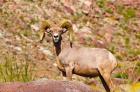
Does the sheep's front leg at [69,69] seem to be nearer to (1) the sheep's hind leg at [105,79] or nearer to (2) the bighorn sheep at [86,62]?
(2) the bighorn sheep at [86,62]

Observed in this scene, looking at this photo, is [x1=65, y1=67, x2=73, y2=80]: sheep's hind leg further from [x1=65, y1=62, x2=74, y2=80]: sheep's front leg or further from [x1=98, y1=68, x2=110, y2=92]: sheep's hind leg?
[x1=98, y1=68, x2=110, y2=92]: sheep's hind leg

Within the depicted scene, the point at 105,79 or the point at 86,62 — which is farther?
the point at 105,79

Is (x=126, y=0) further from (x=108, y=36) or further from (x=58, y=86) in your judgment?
(x=58, y=86)

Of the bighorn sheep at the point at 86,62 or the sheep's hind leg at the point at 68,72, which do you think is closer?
the sheep's hind leg at the point at 68,72

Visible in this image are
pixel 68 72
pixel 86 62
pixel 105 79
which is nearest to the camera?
pixel 68 72

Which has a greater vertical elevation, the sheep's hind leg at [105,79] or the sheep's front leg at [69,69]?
the sheep's front leg at [69,69]

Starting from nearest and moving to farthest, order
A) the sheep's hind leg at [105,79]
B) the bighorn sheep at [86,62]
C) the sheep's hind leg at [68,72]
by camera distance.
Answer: the sheep's hind leg at [68,72] → the bighorn sheep at [86,62] → the sheep's hind leg at [105,79]

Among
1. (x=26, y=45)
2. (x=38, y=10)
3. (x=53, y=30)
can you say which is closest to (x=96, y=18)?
(x=38, y=10)

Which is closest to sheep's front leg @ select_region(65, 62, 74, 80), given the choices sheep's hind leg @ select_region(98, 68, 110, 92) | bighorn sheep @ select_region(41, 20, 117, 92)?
bighorn sheep @ select_region(41, 20, 117, 92)

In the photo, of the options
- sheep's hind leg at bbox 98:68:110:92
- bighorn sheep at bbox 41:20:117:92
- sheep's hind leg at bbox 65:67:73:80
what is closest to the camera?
sheep's hind leg at bbox 65:67:73:80

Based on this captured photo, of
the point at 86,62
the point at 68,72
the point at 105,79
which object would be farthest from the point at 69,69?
the point at 105,79

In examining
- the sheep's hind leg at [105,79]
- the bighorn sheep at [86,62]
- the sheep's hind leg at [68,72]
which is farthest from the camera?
the sheep's hind leg at [105,79]

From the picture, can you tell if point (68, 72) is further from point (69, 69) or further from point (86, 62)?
point (86, 62)

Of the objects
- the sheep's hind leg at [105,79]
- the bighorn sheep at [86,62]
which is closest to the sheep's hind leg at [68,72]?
the bighorn sheep at [86,62]
